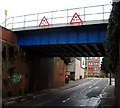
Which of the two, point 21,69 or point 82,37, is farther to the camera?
point 21,69

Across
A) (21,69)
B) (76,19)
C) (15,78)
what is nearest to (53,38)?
(76,19)

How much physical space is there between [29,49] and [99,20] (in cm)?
1121

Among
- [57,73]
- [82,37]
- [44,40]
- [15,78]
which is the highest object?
[82,37]

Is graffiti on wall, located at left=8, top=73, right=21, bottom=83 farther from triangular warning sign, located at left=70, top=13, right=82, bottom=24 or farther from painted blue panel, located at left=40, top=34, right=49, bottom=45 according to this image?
triangular warning sign, located at left=70, top=13, right=82, bottom=24

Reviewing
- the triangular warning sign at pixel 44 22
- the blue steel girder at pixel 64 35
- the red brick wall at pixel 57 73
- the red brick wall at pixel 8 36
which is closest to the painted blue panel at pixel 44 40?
the blue steel girder at pixel 64 35

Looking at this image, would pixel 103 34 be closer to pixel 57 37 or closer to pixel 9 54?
pixel 57 37

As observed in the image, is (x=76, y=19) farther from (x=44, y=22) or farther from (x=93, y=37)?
(x=44, y=22)

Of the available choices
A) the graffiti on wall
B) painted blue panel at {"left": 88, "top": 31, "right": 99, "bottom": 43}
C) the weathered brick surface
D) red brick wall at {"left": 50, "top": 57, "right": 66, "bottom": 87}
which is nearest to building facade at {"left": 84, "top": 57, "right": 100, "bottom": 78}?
red brick wall at {"left": 50, "top": 57, "right": 66, "bottom": 87}

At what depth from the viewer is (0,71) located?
54.2 ft

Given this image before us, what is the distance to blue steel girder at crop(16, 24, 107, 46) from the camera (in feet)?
54.8

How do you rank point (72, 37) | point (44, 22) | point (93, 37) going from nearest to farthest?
point (93, 37) → point (72, 37) → point (44, 22)

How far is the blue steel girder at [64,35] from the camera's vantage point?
1670 centimetres

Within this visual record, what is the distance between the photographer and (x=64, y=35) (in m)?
18.2

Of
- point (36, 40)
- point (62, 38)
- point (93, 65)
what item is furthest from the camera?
point (93, 65)
